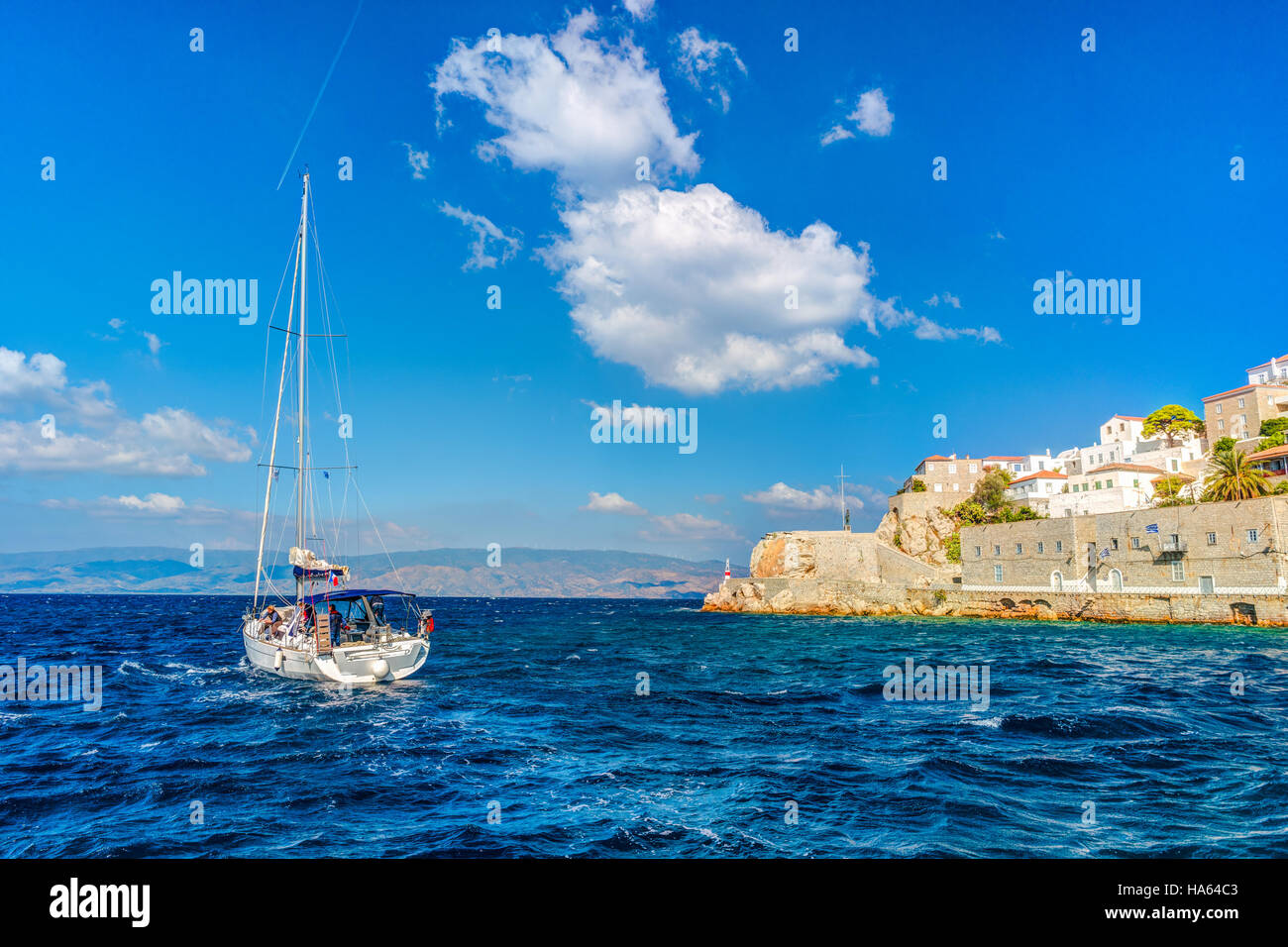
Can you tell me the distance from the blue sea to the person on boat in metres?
2.44

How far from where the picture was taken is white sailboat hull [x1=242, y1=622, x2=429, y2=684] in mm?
27406

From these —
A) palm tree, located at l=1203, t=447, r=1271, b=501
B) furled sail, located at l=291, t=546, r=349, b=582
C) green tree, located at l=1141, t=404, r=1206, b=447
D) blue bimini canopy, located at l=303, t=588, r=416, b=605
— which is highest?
green tree, located at l=1141, t=404, r=1206, b=447

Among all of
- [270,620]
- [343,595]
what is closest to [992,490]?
[343,595]

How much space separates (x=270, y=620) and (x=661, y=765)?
25781mm

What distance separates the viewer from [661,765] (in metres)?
16.2

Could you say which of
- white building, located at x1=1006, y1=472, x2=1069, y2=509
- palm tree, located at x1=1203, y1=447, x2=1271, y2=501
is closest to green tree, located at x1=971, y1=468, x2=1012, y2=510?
white building, located at x1=1006, y1=472, x2=1069, y2=509

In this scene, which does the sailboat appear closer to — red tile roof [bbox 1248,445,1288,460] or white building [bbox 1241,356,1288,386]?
red tile roof [bbox 1248,445,1288,460]

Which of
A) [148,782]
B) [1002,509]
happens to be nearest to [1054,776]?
[148,782]

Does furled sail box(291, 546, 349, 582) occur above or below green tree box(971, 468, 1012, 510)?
below

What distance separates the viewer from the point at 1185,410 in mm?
81188
